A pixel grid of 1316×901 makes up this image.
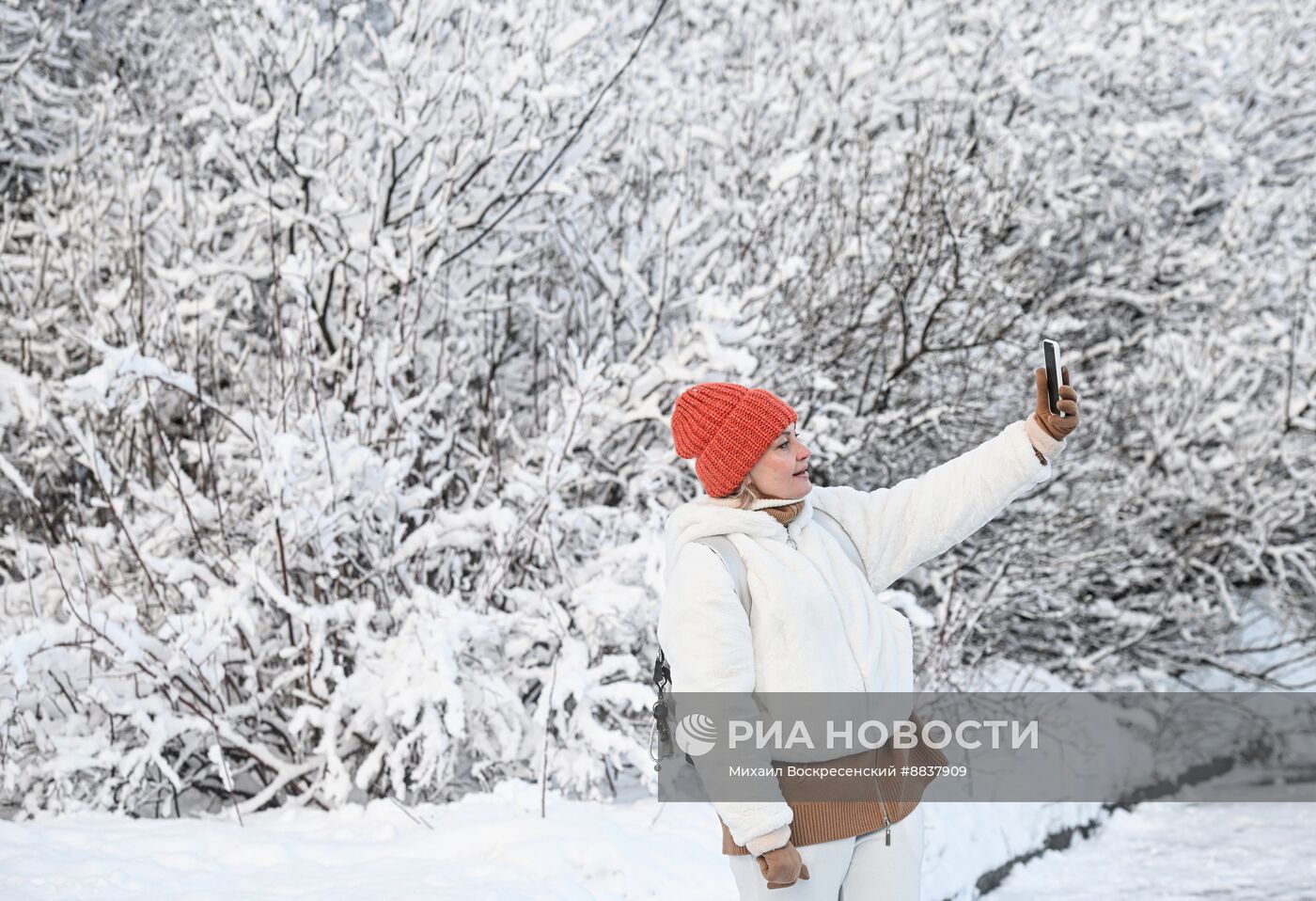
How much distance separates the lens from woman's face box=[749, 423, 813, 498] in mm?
2135

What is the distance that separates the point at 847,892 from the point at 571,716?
252cm

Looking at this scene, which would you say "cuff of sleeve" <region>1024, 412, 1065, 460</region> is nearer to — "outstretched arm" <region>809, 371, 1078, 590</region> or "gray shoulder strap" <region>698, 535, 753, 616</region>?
"outstretched arm" <region>809, 371, 1078, 590</region>

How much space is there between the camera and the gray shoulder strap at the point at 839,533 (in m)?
2.26

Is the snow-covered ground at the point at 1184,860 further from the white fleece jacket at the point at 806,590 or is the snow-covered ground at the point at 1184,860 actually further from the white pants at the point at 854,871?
the white fleece jacket at the point at 806,590

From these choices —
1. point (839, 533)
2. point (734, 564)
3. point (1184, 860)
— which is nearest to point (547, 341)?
point (1184, 860)

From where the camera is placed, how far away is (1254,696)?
7.91 metres

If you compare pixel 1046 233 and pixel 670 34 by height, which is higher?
pixel 670 34

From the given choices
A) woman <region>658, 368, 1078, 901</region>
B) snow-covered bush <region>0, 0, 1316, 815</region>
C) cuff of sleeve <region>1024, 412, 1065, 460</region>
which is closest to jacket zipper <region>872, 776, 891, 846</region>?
woman <region>658, 368, 1078, 901</region>

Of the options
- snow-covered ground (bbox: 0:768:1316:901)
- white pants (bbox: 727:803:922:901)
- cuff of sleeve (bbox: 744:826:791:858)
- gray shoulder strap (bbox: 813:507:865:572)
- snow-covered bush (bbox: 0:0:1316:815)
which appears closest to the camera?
cuff of sleeve (bbox: 744:826:791:858)

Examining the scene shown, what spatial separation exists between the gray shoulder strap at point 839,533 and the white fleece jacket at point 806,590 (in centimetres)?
1

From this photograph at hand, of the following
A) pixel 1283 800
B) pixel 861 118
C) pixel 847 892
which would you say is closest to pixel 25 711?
pixel 847 892

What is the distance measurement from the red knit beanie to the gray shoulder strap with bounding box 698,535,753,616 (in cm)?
13

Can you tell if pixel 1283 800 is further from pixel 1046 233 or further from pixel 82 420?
pixel 82 420

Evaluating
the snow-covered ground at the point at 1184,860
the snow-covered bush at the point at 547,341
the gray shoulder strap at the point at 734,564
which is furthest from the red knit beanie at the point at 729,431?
the snow-covered ground at the point at 1184,860
